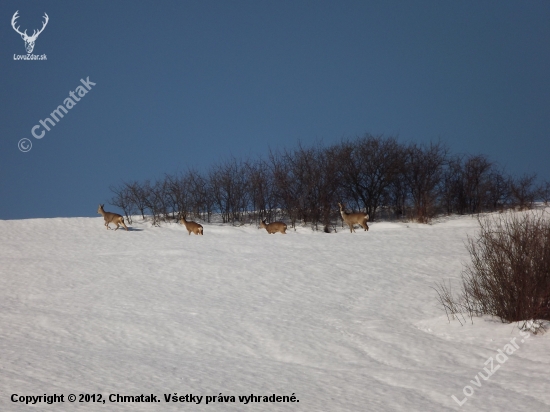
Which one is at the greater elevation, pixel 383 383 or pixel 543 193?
pixel 543 193

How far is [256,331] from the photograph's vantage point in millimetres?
10945

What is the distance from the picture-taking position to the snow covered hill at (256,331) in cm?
725

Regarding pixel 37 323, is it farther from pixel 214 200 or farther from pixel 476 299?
pixel 214 200

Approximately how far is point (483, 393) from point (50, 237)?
20.0 metres

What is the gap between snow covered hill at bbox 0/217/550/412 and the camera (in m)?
7.25

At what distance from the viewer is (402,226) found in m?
28.9

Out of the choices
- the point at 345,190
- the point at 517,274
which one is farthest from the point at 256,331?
the point at 345,190

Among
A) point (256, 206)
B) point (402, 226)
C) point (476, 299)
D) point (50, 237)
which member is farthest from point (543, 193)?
point (50, 237)
